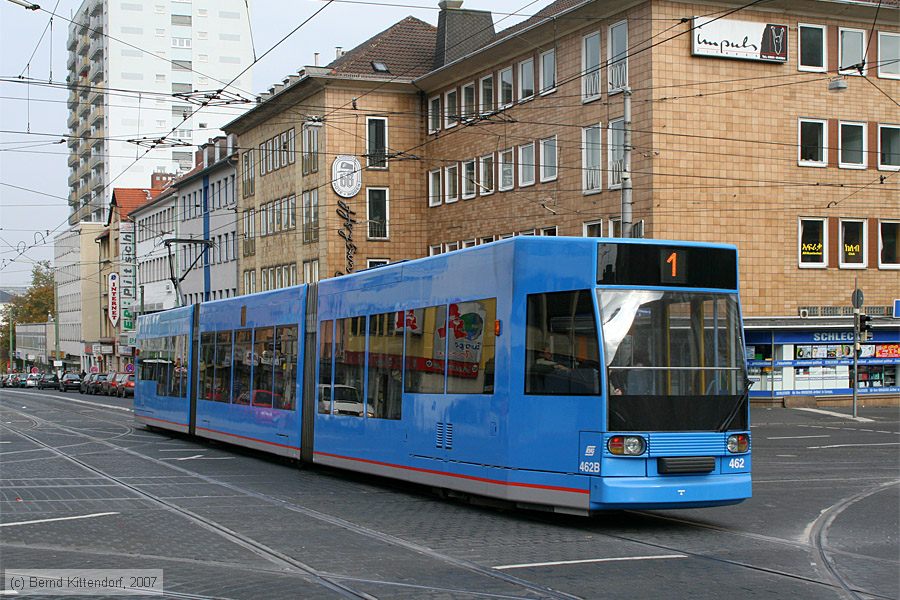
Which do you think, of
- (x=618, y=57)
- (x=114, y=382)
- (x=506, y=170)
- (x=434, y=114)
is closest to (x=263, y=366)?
(x=618, y=57)

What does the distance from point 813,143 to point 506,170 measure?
1095 cm

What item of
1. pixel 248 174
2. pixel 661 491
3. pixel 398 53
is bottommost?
pixel 661 491

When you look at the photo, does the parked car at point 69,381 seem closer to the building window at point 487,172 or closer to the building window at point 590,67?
the building window at point 487,172

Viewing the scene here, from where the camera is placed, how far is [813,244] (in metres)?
39.8

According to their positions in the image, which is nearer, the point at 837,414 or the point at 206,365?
the point at 206,365

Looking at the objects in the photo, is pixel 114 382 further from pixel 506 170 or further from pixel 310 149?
pixel 506 170

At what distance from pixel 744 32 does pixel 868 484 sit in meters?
23.5

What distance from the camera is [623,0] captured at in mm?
36781

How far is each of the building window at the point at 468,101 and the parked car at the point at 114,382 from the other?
102ft

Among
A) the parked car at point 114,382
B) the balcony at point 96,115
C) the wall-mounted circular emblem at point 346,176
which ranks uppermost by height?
the balcony at point 96,115

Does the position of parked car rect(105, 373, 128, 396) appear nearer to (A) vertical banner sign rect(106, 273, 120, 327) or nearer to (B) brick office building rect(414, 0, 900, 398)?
(A) vertical banner sign rect(106, 273, 120, 327)

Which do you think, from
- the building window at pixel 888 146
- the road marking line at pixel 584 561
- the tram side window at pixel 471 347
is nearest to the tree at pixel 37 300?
the building window at pixel 888 146

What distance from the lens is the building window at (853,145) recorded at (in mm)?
40281

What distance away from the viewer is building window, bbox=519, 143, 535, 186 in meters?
42.5
